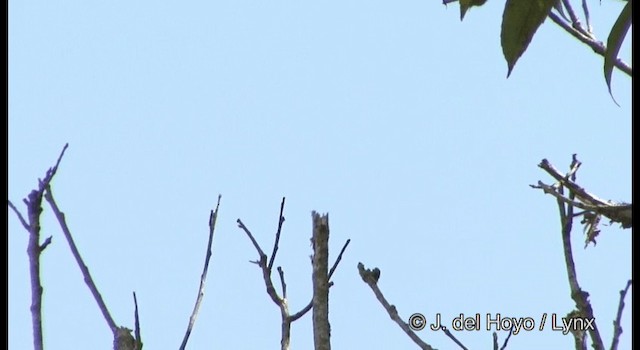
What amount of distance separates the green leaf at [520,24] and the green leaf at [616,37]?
0.10 m

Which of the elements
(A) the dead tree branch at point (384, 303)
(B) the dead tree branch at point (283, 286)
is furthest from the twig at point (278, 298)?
(A) the dead tree branch at point (384, 303)

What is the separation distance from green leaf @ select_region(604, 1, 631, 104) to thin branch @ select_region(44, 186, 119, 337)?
137 cm

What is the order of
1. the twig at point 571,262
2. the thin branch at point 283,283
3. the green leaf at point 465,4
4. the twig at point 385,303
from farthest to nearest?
the thin branch at point 283,283, the twig at point 571,262, the twig at point 385,303, the green leaf at point 465,4

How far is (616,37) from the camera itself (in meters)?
1.30

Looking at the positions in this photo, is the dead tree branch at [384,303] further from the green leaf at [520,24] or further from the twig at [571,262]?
the green leaf at [520,24]

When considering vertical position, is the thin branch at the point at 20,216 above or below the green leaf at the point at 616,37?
above

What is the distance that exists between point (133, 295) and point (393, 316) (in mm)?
733

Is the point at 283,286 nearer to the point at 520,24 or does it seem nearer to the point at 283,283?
the point at 283,283

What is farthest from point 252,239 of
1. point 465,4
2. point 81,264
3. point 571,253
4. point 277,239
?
point 465,4

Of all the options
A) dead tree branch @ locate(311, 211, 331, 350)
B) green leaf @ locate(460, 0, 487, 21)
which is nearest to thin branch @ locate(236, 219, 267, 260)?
dead tree branch @ locate(311, 211, 331, 350)

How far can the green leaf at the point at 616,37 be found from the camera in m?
1.28

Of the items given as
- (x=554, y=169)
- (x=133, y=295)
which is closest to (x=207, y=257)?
(x=133, y=295)

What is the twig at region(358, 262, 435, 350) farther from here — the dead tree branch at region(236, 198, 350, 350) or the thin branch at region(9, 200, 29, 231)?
the thin branch at region(9, 200, 29, 231)
